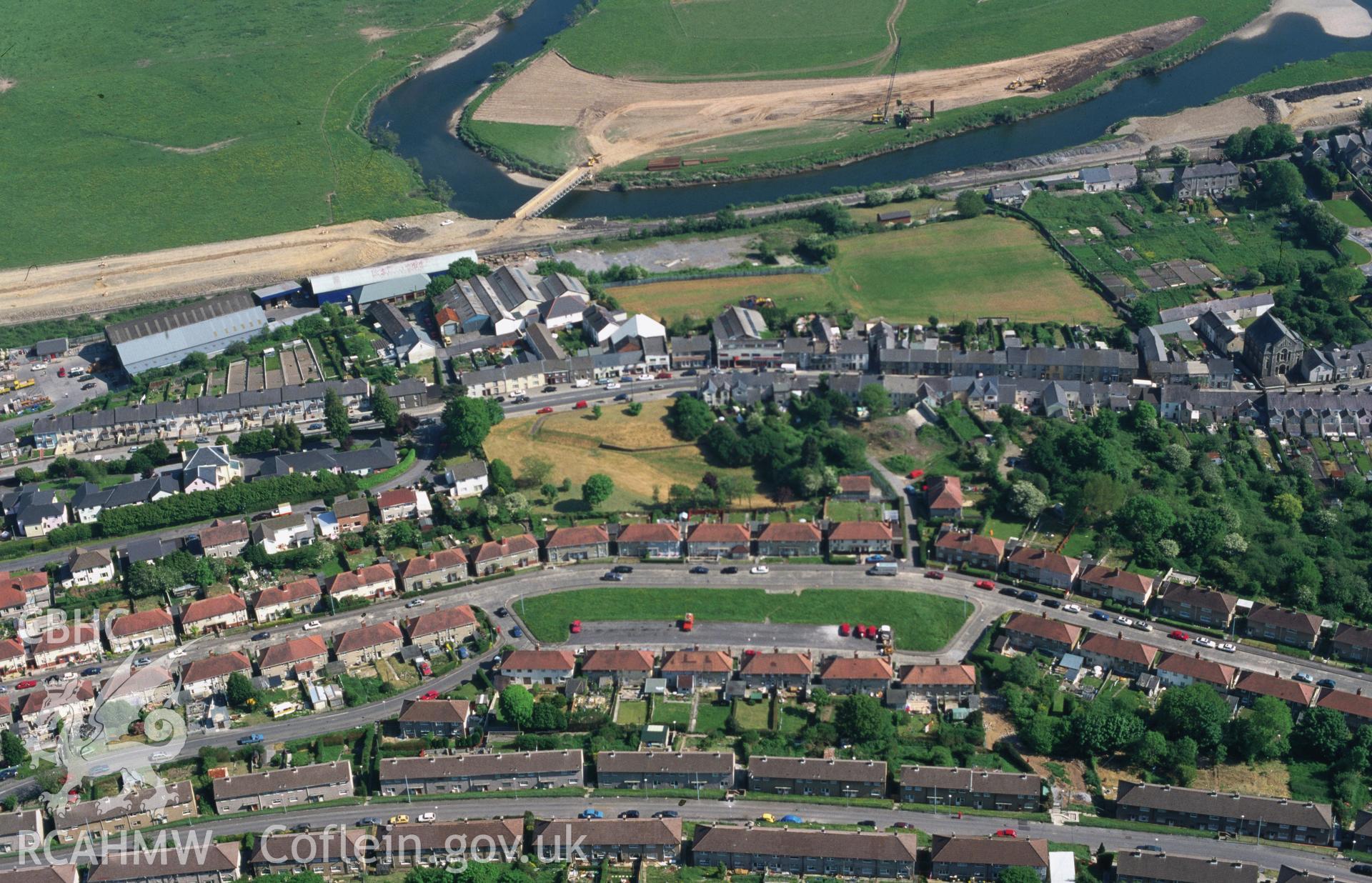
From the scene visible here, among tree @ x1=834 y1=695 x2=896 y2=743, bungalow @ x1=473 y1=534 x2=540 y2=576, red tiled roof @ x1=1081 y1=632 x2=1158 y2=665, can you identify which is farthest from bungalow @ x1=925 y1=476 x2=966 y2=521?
bungalow @ x1=473 y1=534 x2=540 y2=576

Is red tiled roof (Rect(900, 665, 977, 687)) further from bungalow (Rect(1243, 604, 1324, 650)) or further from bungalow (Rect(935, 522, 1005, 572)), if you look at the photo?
bungalow (Rect(1243, 604, 1324, 650))

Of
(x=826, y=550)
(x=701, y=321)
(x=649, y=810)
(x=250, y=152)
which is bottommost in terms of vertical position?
(x=649, y=810)

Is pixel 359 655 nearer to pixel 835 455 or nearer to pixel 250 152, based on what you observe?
pixel 835 455

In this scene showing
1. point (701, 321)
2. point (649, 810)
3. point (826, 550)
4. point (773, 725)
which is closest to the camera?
point (649, 810)

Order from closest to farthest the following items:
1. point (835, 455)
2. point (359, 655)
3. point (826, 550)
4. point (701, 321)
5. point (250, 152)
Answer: point (359, 655)
point (826, 550)
point (835, 455)
point (701, 321)
point (250, 152)

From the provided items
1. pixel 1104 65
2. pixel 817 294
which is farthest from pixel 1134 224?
pixel 1104 65

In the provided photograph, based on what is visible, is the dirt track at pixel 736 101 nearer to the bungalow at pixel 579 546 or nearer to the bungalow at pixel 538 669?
the bungalow at pixel 579 546
